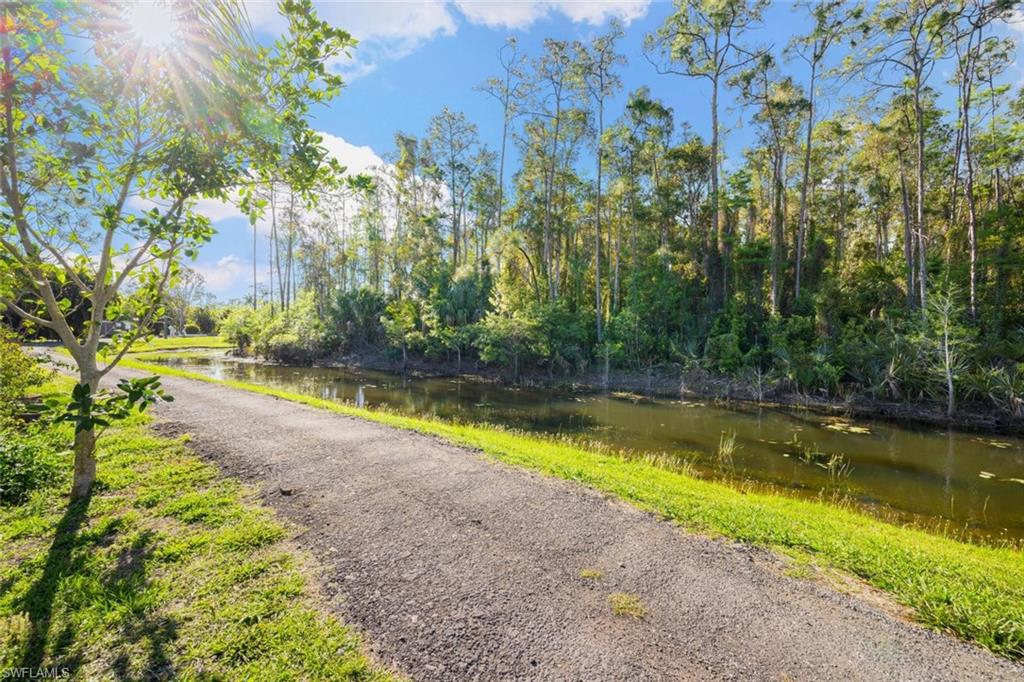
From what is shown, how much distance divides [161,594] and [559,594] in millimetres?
2915

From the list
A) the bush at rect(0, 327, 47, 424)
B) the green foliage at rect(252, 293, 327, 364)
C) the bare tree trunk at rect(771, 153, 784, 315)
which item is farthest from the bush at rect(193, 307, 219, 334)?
the bare tree trunk at rect(771, 153, 784, 315)

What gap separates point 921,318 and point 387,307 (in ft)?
86.0

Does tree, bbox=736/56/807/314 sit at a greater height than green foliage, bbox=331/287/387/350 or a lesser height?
greater

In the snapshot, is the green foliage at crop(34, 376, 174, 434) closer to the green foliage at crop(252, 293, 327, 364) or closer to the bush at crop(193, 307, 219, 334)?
the green foliage at crop(252, 293, 327, 364)

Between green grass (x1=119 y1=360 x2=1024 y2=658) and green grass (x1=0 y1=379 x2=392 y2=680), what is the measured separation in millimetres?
3574

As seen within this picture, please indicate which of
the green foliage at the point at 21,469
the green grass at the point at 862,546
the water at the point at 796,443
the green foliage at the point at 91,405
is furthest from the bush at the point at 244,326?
the green foliage at the point at 91,405

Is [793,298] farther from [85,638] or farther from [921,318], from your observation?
[85,638]

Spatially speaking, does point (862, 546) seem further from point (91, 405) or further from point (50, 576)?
point (50, 576)

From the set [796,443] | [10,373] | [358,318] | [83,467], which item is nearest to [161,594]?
[83,467]

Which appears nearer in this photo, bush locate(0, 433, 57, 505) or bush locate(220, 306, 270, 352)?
bush locate(0, 433, 57, 505)

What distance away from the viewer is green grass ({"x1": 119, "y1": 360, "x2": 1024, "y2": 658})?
9.96ft

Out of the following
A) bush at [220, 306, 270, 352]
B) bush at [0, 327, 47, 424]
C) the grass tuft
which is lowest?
the grass tuft

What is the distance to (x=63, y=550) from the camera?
3.47 meters

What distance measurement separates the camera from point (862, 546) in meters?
4.15
